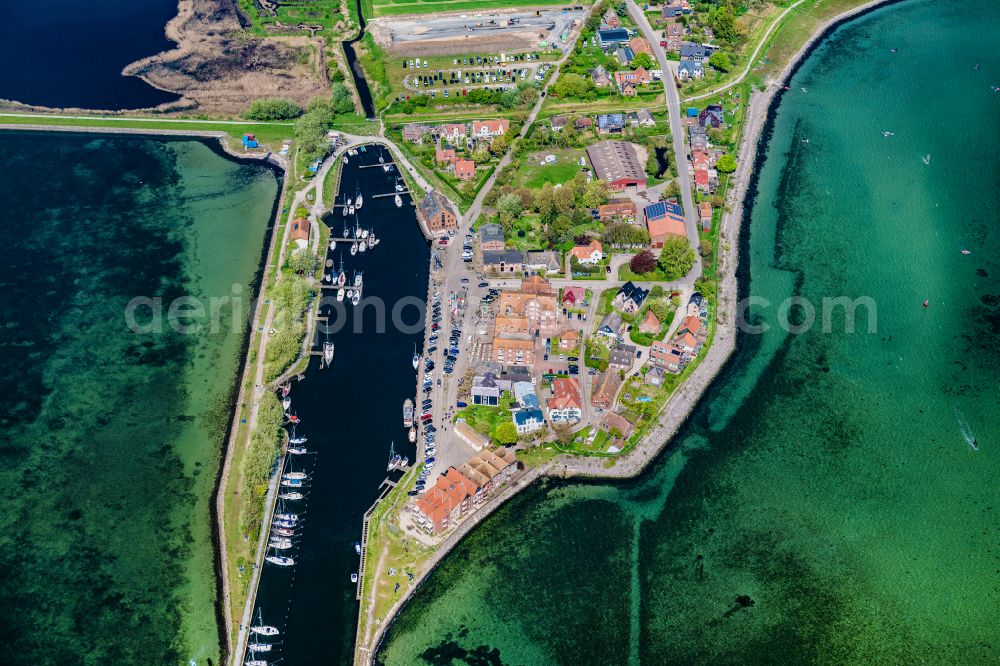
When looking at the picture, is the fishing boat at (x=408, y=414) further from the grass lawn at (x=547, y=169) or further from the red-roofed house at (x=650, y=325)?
the grass lawn at (x=547, y=169)

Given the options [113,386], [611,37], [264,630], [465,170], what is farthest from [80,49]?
[264,630]

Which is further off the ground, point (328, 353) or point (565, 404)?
point (328, 353)

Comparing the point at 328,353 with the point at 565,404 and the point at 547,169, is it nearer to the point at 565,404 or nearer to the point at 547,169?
the point at 565,404

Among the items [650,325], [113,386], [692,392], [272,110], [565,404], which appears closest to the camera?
[565,404]

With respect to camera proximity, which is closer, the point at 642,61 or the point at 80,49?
the point at 642,61

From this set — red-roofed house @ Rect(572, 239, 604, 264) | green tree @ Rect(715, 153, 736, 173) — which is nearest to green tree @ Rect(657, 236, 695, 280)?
red-roofed house @ Rect(572, 239, 604, 264)

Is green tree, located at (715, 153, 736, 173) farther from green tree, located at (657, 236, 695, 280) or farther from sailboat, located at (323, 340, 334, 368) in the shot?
sailboat, located at (323, 340, 334, 368)
